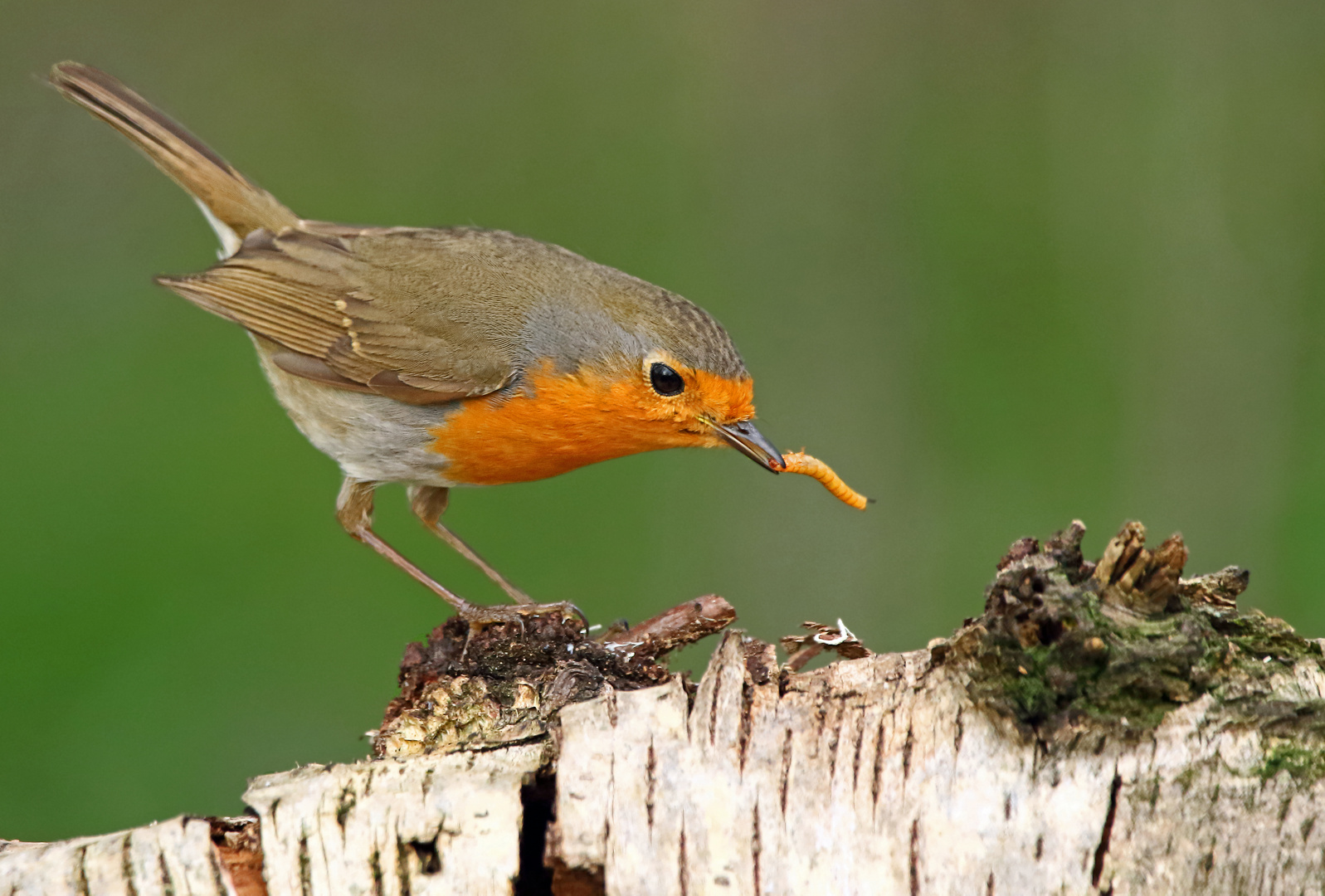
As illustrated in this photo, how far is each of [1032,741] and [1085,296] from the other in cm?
551

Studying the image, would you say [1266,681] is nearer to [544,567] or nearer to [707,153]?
[544,567]

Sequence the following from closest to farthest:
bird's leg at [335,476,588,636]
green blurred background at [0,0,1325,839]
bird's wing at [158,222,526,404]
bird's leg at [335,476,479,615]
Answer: bird's wing at [158,222,526,404]
bird's leg at [335,476,588,636]
bird's leg at [335,476,479,615]
green blurred background at [0,0,1325,839]

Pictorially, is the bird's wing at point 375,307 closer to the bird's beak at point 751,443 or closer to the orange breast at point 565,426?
the orange breast at point 565,426

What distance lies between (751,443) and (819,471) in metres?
0.25

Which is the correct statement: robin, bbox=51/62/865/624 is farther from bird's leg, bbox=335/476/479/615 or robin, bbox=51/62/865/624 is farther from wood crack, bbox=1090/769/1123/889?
wood crack, bbox=1090/769/1123/889

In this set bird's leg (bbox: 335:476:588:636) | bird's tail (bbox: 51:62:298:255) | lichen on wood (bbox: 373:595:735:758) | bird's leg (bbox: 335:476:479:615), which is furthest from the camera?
bird's tail (bbox: 51:62:298:255)

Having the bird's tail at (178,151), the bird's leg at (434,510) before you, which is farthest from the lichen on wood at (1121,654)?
the bird's tail at (178,151)

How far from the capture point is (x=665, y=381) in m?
4.42

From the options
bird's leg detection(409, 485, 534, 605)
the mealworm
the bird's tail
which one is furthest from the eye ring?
the bird's tail

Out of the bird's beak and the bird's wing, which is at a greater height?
the bird's wing

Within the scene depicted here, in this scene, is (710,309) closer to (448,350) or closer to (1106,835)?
(448,350)

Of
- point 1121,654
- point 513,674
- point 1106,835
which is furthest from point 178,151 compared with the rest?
point 1106,835

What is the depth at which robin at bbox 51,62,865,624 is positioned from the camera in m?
4.45

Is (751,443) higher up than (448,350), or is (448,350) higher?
(448,350)
